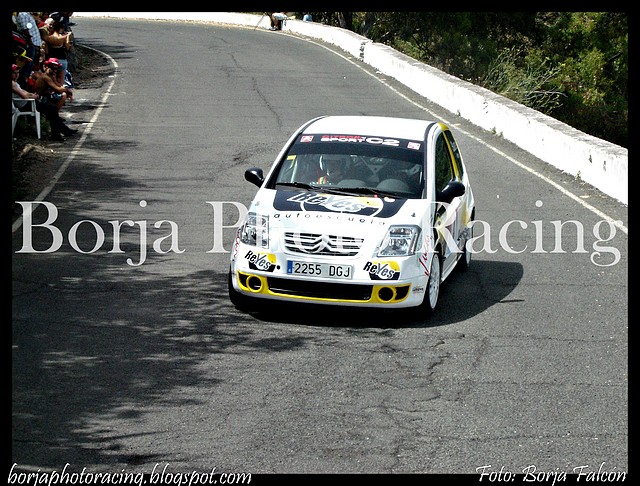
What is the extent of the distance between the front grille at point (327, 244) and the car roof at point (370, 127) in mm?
1803

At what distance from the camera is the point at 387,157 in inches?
429

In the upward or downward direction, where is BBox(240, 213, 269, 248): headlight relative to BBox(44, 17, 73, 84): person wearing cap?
upward

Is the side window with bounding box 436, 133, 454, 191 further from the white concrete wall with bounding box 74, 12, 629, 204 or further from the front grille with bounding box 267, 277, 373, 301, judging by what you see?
the white concrete wall with bounding box 74, 12, 629, 204

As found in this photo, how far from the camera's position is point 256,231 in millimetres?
10070

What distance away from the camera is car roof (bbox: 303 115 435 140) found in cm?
1124

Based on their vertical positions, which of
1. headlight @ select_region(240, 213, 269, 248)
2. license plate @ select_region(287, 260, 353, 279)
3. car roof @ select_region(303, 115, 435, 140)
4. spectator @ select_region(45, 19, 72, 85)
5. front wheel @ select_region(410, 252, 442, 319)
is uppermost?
car roof @ select_region(303, 115, 435, 140)

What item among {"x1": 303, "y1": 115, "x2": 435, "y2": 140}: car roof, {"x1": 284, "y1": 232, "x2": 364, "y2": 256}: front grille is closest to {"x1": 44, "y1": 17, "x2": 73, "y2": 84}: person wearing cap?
{"x1": 303, "y1": 115, "x2": 435, "y2": 140}: car roof

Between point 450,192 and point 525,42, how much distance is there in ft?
176

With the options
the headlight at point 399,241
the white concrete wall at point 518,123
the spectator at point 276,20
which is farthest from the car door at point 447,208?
the spectator at point 276,20

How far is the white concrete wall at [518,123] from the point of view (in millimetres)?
17328

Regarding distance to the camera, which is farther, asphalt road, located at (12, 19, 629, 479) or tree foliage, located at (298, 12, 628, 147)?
tree foliage, located at (298, 12, 628, 147)

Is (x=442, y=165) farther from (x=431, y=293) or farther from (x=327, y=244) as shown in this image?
(x=327, y=244)

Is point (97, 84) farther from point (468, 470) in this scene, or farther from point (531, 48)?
point (531, 48)

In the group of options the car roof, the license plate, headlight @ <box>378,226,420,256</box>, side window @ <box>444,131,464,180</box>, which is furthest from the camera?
side window @ <box>444,131,464,180</box>
